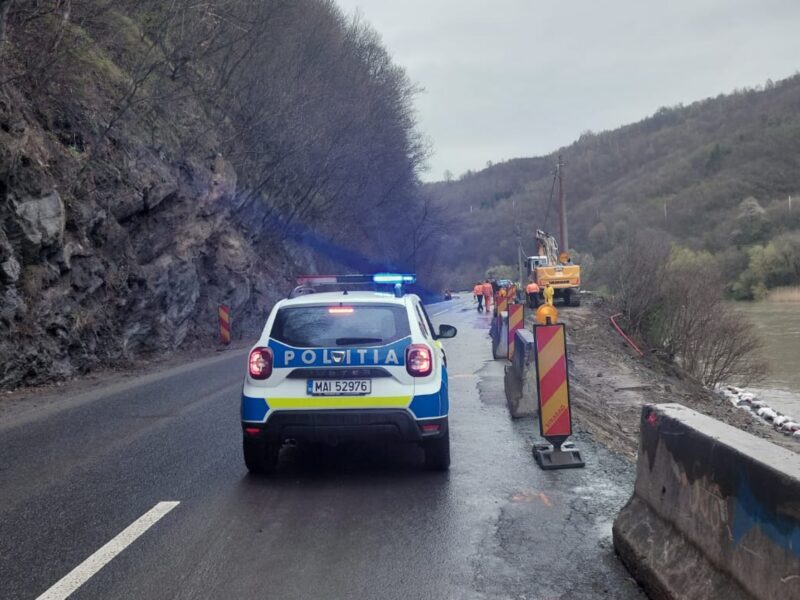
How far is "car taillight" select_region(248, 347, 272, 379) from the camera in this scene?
632 centimetres

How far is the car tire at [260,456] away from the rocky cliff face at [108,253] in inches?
328

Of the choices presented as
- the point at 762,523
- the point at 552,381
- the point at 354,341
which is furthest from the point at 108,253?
the point at 762,523

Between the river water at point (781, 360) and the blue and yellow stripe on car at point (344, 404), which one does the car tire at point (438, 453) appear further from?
the river water at point (781, 360)

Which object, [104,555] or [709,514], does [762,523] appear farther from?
[104,555]

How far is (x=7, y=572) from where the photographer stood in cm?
445

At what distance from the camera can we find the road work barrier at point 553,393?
6.89 m

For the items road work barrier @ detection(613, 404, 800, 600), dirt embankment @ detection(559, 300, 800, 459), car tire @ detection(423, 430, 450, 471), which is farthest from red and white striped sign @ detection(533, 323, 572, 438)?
road work barrier @ detection(613, 404, 800, 600)

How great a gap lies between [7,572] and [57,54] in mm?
14096

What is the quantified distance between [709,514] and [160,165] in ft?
64.1

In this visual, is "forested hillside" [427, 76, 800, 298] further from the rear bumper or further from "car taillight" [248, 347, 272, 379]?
the rear bumper

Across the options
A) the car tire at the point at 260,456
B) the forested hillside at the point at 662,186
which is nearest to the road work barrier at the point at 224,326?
the car tire at the point at 260,456

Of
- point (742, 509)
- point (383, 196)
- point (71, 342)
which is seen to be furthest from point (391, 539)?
point (383, 196)

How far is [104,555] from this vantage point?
15.3 feet

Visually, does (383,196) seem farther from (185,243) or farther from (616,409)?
(616,409)
